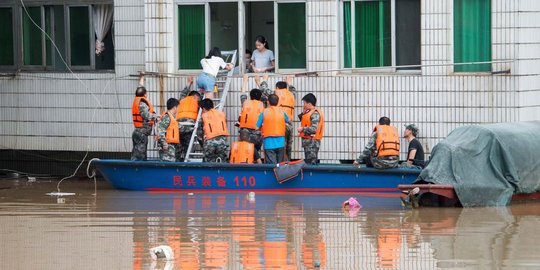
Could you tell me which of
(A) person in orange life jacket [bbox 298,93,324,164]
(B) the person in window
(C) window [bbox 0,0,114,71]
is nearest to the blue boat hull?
(A) person in orange life jacket [bbox 298,93,324,164]

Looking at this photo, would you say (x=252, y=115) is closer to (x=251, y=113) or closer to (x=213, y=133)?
(x=251, y=113)

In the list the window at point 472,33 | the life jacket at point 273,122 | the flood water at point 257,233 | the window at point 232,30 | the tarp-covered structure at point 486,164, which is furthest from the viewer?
the window at point 232,30

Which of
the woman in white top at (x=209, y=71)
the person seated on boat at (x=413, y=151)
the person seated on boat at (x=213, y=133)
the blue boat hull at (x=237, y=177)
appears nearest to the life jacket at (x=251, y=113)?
the person seated on boat at (x=213, y=133)

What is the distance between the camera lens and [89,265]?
14.5 metres

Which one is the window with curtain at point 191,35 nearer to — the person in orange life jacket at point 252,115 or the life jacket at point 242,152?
the person in orange life jacket at point 252,115

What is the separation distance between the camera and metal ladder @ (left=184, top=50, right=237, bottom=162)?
875 inches

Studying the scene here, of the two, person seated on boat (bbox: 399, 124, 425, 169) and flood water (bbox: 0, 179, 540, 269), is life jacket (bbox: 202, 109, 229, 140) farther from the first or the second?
person seated on boat (bbox: 399, 124, 425, 169)

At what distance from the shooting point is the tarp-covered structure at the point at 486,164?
19109mm

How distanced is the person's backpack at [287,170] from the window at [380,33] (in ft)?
8.51

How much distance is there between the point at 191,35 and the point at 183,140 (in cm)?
214

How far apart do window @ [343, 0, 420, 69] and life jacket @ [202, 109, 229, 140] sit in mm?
2520

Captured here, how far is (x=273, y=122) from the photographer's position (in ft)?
70.5

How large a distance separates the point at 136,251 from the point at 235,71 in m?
8.31

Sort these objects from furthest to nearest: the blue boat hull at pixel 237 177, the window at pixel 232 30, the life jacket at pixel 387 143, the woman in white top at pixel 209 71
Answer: the window at pixel 232 30 < the woman in white top at pixel 209 71 < the blue boat hull at pixel 237 177 < the life jacket at pixel 387 143
